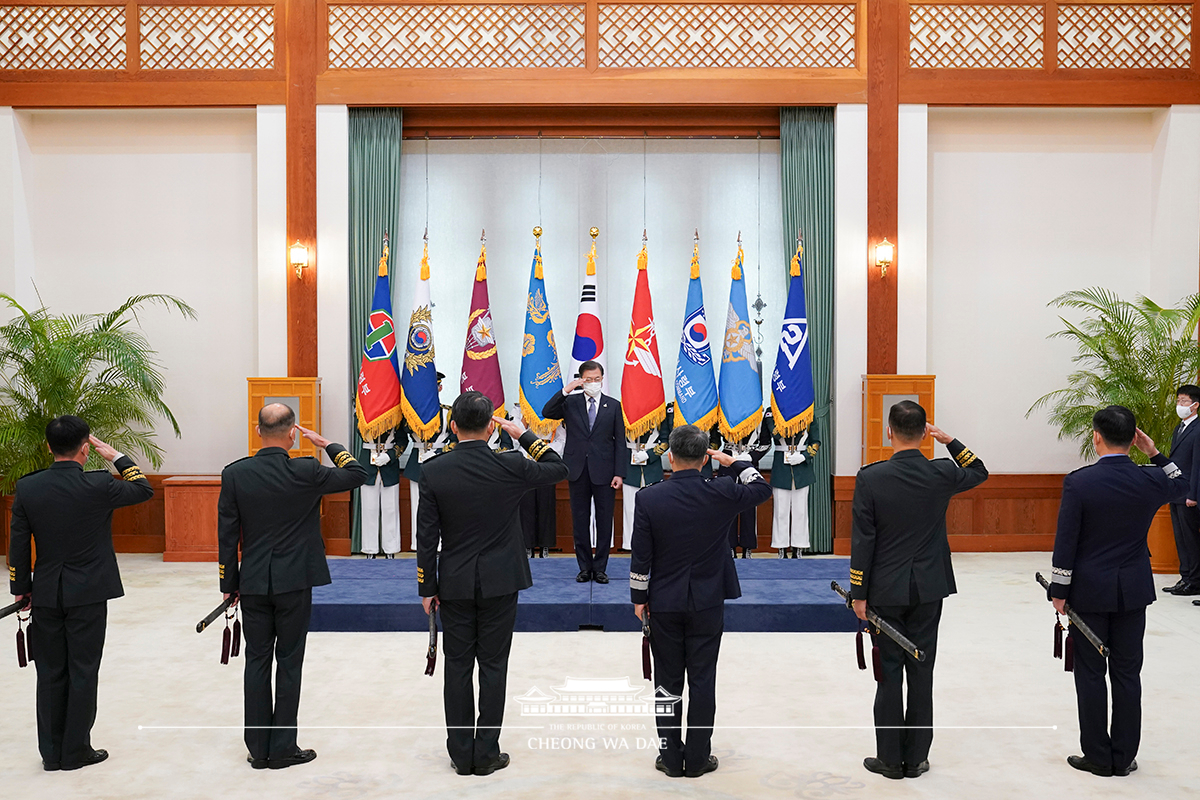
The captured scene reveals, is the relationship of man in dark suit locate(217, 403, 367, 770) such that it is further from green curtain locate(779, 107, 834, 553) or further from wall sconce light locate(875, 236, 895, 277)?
wall sconce light locate(875, 236, 895, 277)

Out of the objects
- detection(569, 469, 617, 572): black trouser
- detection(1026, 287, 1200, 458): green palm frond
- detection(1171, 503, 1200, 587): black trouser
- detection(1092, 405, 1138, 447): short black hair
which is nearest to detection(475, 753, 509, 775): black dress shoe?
detection(1092, 405, 1138, 447): short black hair

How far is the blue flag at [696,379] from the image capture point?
7449 mm

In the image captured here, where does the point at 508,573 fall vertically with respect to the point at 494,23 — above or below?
below

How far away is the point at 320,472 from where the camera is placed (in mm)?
3570

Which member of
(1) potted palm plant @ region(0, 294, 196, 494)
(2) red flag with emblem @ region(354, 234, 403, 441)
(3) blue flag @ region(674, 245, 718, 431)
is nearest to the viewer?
(1) potted palm plant @ region(0, 294, 196, 494)

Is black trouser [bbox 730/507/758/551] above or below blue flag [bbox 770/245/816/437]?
below

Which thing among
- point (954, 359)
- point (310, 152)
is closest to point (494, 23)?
point (310, 152)

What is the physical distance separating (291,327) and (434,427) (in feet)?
Answer: 4.89

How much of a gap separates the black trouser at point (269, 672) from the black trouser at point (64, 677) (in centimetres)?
57

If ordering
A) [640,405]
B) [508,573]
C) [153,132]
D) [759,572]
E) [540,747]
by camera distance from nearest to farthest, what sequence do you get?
1. [508,573]
2. [540,747]
3. [759,572]
4. [640,405]
5. [153,132]

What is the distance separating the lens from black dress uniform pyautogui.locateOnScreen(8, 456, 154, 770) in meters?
3.45

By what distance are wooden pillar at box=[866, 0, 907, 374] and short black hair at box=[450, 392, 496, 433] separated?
5115 mm

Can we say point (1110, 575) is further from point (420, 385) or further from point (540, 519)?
point (420, 385)

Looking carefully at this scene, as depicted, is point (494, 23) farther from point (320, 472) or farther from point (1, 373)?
point (320, 472)
